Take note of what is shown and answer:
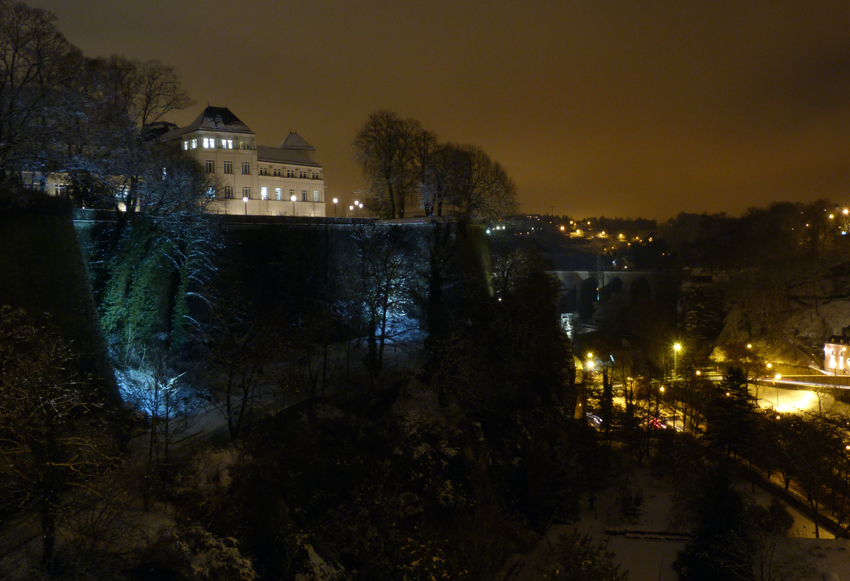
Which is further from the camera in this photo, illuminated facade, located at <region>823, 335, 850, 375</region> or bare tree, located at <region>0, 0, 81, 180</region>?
illuminated facade, located at <region>823, 335, 850, 375</region>

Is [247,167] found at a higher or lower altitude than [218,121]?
lower

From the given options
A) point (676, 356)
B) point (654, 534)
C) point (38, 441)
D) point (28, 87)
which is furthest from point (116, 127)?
point (676, 356)

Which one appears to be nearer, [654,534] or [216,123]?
[654,534]

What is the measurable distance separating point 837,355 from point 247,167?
41.5 m

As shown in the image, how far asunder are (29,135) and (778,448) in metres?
29.4

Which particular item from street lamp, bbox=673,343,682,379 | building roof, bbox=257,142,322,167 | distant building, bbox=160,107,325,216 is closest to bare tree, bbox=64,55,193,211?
distant building, bbox=160,107,325,216

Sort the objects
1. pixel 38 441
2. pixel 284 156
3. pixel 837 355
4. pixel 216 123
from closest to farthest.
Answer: pixel 38 441, pixel 837 355, pixel 216 123, pixel 284 156

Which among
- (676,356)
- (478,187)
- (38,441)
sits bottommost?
(676,356)

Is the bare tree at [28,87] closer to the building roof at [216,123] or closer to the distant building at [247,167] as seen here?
the distant building at [247,167]

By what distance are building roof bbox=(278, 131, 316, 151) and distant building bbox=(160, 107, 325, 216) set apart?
2.38 m

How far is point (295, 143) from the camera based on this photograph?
45406mm

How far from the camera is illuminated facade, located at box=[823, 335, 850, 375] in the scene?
107 feet

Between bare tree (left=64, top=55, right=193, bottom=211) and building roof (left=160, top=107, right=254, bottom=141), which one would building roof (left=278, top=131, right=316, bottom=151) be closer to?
building roof (left=160, top=107, right=254, bottom=141)

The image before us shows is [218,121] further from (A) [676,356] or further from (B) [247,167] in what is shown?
(A) [676,356]
